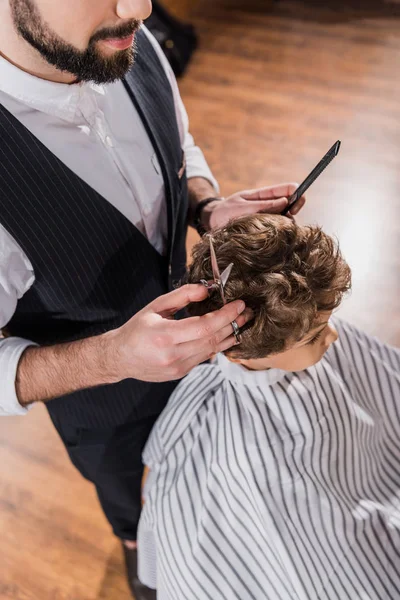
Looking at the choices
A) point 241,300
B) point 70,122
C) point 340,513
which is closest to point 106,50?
point 70,122

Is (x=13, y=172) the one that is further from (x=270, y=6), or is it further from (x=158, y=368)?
(x=270, y=6)

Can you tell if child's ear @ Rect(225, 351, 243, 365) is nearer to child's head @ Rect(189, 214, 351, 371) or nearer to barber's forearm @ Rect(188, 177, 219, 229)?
child's head @ Rect(189, 214, 351, 371)

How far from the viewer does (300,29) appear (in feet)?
11.9

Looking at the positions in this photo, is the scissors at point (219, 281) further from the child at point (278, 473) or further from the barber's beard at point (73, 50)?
the barber's beard at point (73, 50)

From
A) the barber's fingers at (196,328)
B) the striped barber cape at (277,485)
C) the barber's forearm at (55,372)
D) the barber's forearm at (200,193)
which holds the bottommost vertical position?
the striped barber cape at (277,485)

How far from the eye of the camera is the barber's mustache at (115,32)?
3.23 feet

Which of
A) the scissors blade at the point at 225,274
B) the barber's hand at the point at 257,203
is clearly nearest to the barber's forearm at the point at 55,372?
the scissors blade at the point at 225,274

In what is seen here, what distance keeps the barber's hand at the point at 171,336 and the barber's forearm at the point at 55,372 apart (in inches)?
4.6

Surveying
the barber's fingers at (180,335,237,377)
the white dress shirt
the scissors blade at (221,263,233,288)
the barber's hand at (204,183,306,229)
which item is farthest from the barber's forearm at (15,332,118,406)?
the barber's hand at (204,183,306,229)

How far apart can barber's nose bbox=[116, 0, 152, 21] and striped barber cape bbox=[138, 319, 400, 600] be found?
74 centimetres

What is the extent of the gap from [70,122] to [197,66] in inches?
104

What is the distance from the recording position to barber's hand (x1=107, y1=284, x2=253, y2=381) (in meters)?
0.96

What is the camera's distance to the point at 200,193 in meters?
1.53

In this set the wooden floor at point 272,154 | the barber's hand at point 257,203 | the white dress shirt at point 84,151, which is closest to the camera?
the white dress shirt at point 84,151
